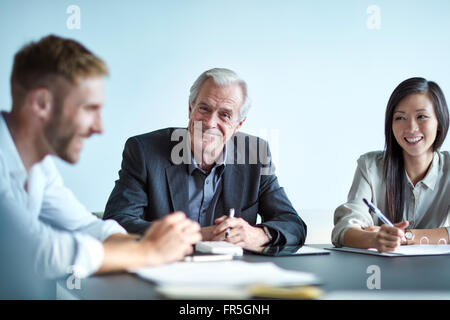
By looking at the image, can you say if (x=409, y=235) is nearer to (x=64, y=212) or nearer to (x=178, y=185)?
(x=178, y=185)

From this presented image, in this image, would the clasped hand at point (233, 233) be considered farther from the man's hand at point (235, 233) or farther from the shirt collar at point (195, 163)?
Result: the shirt collar at point (195, 163)

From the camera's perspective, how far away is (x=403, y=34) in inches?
119

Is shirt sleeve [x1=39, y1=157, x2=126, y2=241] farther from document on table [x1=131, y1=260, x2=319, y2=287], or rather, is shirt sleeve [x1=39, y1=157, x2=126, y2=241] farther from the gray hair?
the gray hair

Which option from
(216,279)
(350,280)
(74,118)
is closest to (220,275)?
(216,279)

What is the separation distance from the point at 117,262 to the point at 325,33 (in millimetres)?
2538

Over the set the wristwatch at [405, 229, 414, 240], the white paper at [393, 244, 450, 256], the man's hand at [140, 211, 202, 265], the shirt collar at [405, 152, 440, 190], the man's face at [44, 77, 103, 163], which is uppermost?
the man's face at [44, 77, 103, 163]

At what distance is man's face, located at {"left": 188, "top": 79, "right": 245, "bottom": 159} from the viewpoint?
1.73 meters

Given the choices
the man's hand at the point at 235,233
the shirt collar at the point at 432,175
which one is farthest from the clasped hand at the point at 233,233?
the shirt collar at the point at 432,175

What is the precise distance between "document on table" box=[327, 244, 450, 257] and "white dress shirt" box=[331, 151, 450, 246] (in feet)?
0.80

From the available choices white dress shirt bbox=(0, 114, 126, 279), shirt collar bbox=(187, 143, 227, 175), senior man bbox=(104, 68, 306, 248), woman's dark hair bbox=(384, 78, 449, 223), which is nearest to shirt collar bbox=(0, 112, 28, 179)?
white dress shirt bbox=(0, 114, 126, 279)

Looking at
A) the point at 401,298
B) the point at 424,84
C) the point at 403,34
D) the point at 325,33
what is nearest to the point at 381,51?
the point at 403,34

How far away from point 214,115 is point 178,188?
1.00 feet

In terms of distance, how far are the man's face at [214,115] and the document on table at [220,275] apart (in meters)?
0.83
